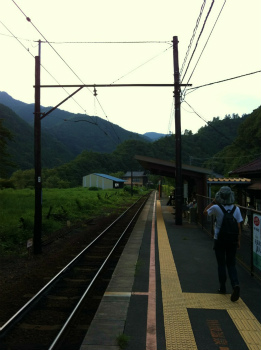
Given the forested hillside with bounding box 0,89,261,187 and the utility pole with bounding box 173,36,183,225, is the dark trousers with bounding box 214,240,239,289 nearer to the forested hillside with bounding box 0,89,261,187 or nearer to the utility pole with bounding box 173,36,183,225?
the utility pole with bounding box 173,36,183,225

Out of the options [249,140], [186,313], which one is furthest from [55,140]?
[186,313]

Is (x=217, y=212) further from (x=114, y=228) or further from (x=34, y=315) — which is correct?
(x=114, y=228)

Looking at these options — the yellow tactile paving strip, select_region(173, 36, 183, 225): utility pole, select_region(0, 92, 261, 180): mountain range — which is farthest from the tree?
the yellow tactile paving strip

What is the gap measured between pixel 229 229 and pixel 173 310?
1455mm

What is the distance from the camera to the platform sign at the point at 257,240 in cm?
536

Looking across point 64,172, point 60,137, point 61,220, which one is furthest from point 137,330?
point 60,137

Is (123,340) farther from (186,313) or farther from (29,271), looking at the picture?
(29,271)

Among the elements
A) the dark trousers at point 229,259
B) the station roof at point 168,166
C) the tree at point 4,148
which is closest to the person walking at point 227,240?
the dark trousers at point 229,259

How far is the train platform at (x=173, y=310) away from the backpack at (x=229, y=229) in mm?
955

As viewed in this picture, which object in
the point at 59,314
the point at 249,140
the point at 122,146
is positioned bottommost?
the point at 59,314

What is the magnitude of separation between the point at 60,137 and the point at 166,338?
628ft

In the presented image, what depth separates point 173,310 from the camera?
14.2 ft

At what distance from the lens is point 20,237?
1162 cm

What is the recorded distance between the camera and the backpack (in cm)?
467
